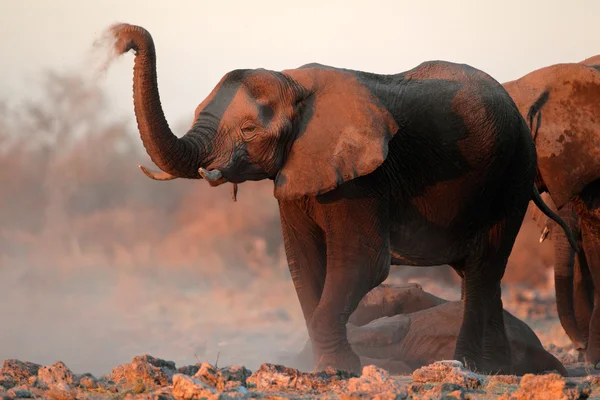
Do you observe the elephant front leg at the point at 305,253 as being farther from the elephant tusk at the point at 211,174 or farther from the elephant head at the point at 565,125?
the elephant head at the point at 565,125

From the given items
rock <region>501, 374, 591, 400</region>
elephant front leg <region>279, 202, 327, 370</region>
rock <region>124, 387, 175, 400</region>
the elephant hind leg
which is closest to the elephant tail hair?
the elephant hind leg

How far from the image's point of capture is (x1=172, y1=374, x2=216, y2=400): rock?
6.33 metres

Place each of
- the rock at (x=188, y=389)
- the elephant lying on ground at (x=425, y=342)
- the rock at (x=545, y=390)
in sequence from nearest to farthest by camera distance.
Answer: the rock at (x=188, y=389) → the rock at (x=545, y=390) → the elephant lying on ground at (x=425, y=342)

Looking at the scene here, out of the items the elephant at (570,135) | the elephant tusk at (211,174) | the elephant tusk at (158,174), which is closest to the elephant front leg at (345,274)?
the elephant tusk at (211,174)

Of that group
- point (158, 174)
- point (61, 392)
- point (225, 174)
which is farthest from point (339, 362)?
point (61, 392)

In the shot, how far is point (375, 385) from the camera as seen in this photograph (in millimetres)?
6684

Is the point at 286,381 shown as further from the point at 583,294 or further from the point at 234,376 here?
the point at 583,294

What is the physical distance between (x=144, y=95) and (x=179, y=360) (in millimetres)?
7004

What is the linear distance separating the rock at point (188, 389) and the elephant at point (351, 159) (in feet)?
9.48

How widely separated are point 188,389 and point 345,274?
3360mm

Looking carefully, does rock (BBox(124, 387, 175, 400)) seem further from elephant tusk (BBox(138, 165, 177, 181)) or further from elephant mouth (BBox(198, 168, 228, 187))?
elephant tusk (BBox(138, 165, 177, 181))

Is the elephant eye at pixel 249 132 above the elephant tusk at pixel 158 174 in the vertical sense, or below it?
above

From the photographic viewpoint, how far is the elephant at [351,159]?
30.6ft

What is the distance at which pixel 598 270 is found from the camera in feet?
46.9
